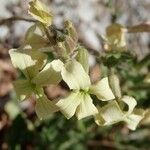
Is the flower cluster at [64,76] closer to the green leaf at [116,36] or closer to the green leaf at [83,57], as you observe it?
the green leaf at [83,57]

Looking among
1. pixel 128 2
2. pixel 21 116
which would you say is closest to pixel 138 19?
pixel 128 2

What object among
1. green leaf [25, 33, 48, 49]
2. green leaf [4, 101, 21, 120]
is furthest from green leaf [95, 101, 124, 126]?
green leaf [4, 101, 21, 120]

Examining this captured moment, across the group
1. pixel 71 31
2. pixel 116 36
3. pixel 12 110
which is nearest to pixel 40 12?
pixel 71 31

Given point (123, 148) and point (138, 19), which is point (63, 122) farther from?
point (138, 19)

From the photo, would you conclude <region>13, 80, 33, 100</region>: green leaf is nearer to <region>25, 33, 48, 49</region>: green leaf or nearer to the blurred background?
<region>25, 33, 48, 49</region>: green leaf

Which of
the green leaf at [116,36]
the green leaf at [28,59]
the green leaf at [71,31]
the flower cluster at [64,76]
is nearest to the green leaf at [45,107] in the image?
the flower cluster at [64,76]

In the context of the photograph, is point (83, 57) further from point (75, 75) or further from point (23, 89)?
point (23, 89)

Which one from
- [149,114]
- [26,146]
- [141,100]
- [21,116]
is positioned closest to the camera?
[149,114]
